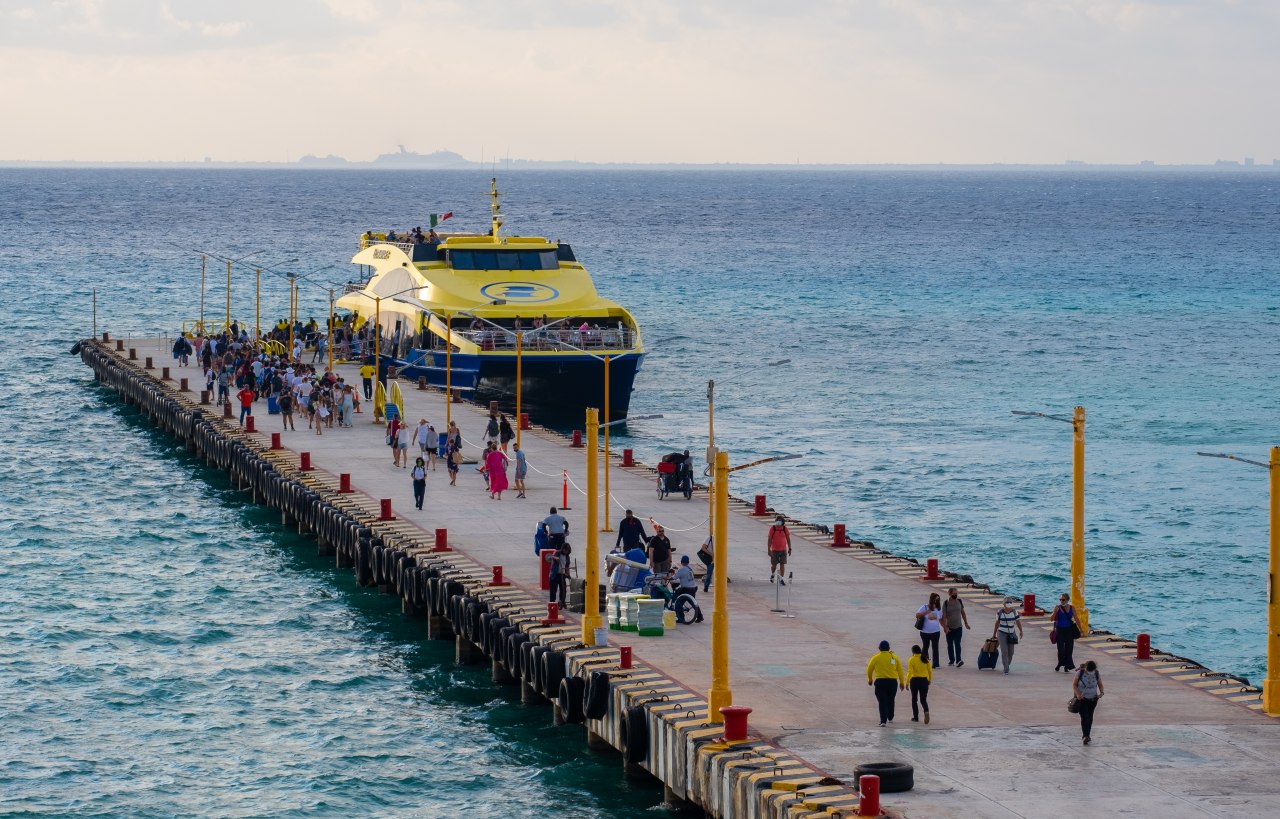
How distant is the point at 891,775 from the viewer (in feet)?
70.3

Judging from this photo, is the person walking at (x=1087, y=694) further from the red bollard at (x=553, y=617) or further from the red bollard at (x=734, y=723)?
the red bollard at (x=553, y=617)

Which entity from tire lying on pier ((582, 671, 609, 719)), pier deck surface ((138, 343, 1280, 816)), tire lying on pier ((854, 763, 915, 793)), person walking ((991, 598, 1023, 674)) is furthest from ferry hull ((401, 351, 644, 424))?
tire lying on pier ((854, 763, 915, 793))

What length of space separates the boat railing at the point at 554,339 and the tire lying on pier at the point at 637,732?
34452mm

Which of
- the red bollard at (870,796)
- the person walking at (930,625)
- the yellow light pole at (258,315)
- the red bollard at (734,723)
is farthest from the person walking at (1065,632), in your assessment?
the yellow light pole at (258,315)

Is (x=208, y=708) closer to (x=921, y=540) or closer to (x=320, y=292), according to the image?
(x=921, y=540)

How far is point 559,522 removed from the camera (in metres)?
33.5

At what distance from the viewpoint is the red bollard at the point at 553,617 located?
3006cm

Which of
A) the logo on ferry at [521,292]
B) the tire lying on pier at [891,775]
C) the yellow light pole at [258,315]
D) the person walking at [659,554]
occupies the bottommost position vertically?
the tire lying on pier at [891,775]

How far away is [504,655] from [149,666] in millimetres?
7288

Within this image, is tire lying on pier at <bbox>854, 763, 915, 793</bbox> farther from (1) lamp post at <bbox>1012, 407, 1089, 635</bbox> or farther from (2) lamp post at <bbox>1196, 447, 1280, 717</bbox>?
(1) lamp post at <bbox>1012, 407, 1089, 635</bbox>

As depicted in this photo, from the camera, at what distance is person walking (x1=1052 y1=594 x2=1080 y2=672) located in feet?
87.6

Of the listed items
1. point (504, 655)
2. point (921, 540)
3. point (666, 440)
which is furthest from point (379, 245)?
point (504, 655)

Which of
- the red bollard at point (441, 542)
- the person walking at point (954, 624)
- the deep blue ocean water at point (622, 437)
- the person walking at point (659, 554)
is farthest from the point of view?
the red bollard at point (441, 542)

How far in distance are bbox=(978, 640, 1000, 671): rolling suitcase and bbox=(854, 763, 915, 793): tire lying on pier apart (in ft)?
19.5
